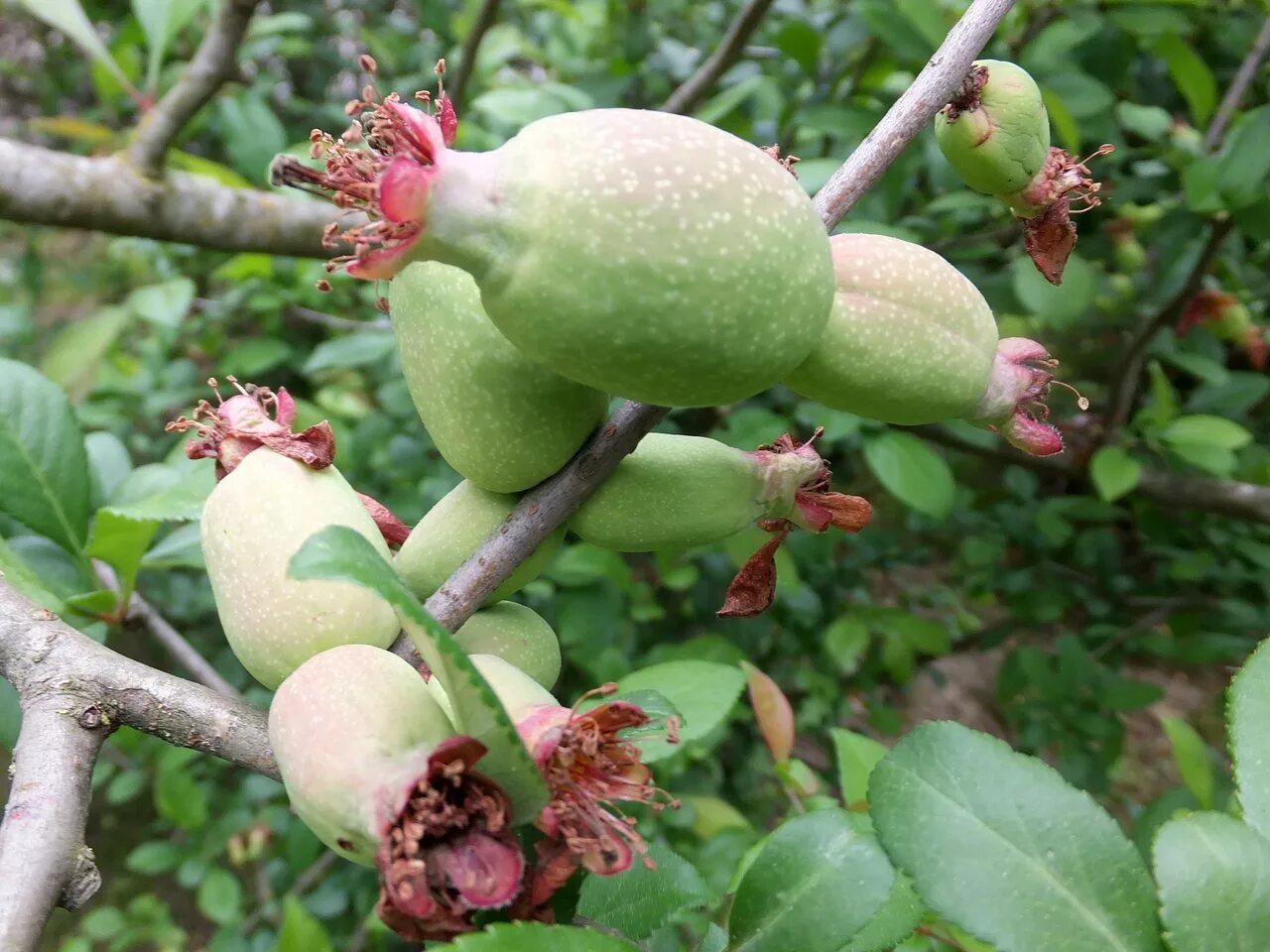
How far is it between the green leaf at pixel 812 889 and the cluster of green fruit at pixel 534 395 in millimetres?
189

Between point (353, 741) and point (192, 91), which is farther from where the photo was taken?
point (192, 91)

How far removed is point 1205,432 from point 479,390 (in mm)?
1948

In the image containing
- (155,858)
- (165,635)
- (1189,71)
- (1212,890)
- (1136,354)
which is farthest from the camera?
(1136,354)

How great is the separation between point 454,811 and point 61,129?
2.78 metres

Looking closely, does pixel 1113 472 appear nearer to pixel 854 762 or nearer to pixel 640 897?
pixel 854 762

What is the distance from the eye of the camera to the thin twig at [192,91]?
1.89 meters

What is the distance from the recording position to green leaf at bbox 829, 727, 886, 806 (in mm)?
1251

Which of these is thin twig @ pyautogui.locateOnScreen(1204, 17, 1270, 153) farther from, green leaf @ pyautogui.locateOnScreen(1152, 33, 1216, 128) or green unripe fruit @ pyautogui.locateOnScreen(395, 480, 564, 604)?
green unripe fruit @ pyautogui.locateOnScreen(395, 480, 564, 604)

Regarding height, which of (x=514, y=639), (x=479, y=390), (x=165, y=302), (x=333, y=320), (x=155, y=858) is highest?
(x=479, y=390)

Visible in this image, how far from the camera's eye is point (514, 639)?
840mm

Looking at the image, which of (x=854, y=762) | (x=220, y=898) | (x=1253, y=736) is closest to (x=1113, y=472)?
(x=854, y=762)

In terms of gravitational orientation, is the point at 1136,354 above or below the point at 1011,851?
below

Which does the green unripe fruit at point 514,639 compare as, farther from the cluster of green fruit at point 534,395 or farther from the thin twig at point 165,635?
the thin twig at point 165,635

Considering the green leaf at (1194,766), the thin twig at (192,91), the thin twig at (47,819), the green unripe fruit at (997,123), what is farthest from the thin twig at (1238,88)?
the thin twig at (47,819)
